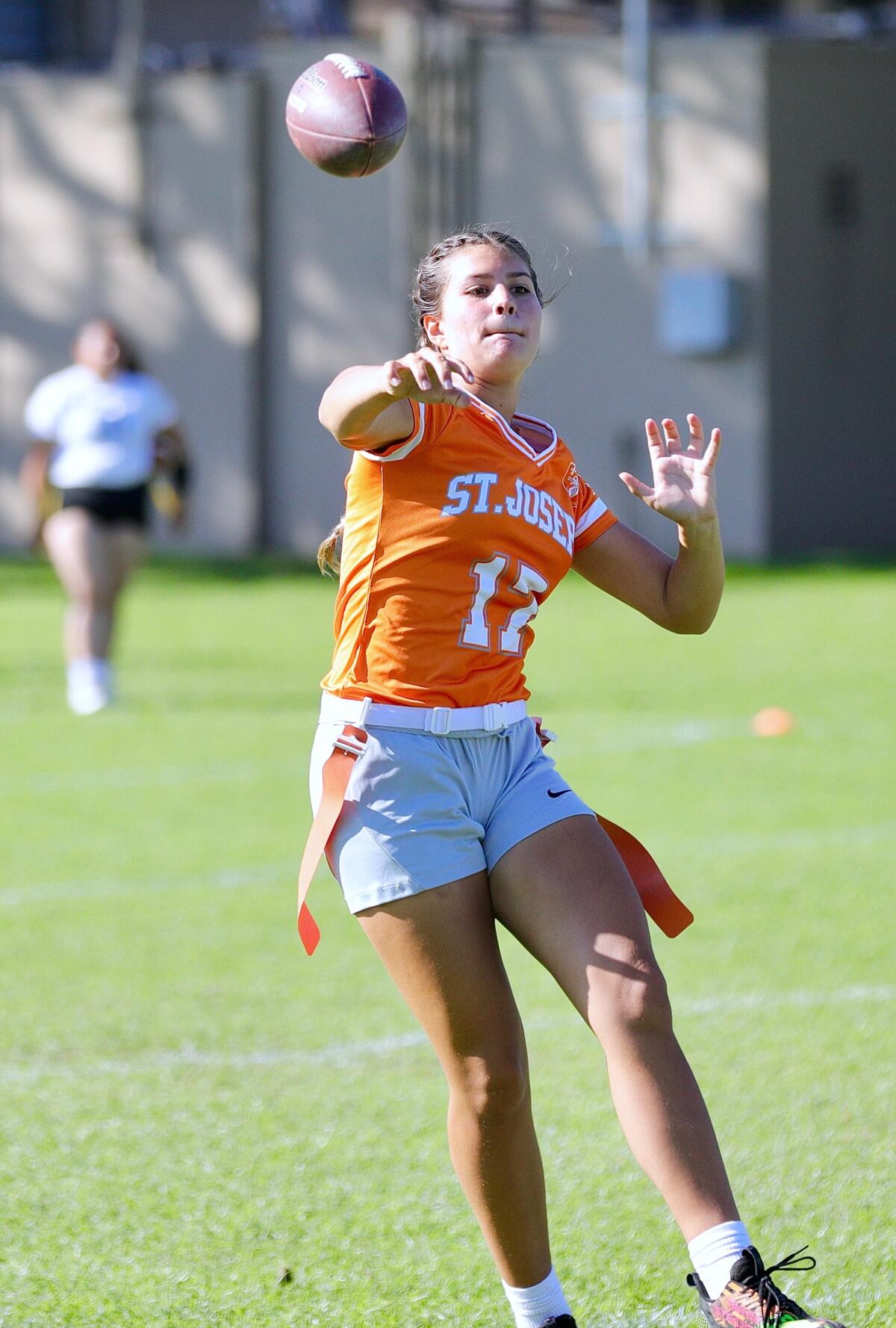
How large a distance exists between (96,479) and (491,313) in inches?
385

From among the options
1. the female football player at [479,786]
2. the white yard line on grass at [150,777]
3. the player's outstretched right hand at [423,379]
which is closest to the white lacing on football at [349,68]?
the female football player at [479,786]

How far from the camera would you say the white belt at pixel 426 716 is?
12.5 ft

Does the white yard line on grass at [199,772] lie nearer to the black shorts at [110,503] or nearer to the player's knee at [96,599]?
the player's knee at [96,599]

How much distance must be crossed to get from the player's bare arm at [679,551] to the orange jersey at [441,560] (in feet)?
0.95

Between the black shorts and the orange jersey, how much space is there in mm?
9730

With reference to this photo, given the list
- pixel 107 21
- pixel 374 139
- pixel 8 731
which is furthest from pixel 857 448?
pixel 374 139

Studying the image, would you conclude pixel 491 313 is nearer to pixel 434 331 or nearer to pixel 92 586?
pixel 434 331

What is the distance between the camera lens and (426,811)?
12.3 ft

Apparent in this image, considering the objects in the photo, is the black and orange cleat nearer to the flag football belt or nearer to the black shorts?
the flag football belt

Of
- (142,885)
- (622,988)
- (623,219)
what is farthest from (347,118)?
(623,219)

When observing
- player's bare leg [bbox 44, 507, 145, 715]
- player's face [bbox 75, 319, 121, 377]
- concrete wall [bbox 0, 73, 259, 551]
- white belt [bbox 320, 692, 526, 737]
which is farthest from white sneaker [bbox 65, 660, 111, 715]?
concrete wall [bbox 0, 73, 259, 551]

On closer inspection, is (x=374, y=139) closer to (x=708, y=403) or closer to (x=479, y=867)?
(x=479, y=867)

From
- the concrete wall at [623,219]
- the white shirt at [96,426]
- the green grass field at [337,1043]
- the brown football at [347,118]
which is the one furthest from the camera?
the concrete wall at [623,219]

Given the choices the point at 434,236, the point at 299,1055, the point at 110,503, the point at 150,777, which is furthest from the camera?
the point at 434,236
